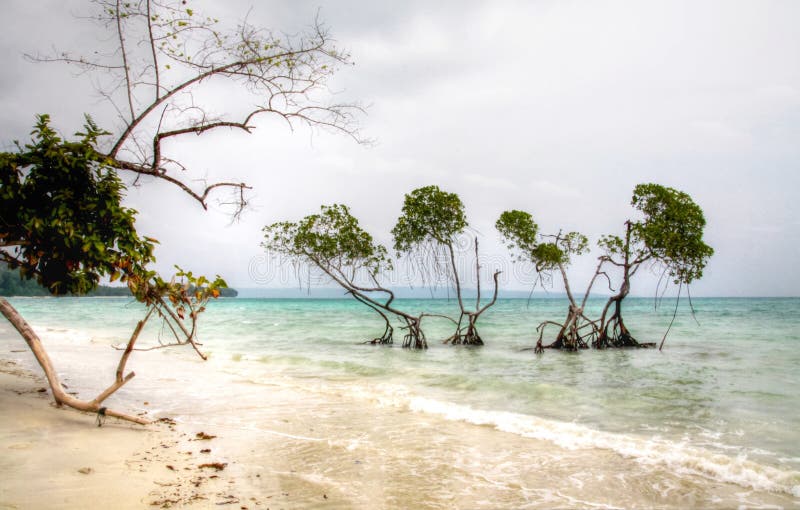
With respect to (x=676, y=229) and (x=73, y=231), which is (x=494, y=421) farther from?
(x=676, y=229)

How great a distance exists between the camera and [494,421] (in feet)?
24.2

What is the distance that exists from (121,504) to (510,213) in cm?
1517

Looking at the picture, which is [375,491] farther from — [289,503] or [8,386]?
[8,386]

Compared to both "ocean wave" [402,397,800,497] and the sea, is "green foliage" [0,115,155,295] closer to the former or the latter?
the sea

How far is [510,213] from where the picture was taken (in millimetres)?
17156

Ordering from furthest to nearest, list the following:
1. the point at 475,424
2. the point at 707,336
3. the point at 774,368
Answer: the point at 707,336, the point at 774,368, the point at 475,424

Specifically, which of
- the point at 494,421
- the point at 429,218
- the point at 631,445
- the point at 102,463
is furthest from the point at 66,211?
the point at 429,218

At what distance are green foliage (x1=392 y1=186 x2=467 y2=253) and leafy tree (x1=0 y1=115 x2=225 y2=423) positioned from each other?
1169 centimetres

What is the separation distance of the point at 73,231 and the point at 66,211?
24 centimetres

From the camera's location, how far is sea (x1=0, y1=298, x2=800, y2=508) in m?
4.74

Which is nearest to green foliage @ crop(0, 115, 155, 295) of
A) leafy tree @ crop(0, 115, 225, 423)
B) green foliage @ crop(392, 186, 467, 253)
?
leafy tree @ crop(0, 115, 225, 423)

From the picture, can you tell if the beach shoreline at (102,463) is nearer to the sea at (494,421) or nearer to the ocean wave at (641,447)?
the sea at (494,421)

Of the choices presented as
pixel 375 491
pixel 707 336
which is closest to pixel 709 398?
pixel 375 491

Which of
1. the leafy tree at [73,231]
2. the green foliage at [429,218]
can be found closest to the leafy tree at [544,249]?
the green foliage at [429,218]
